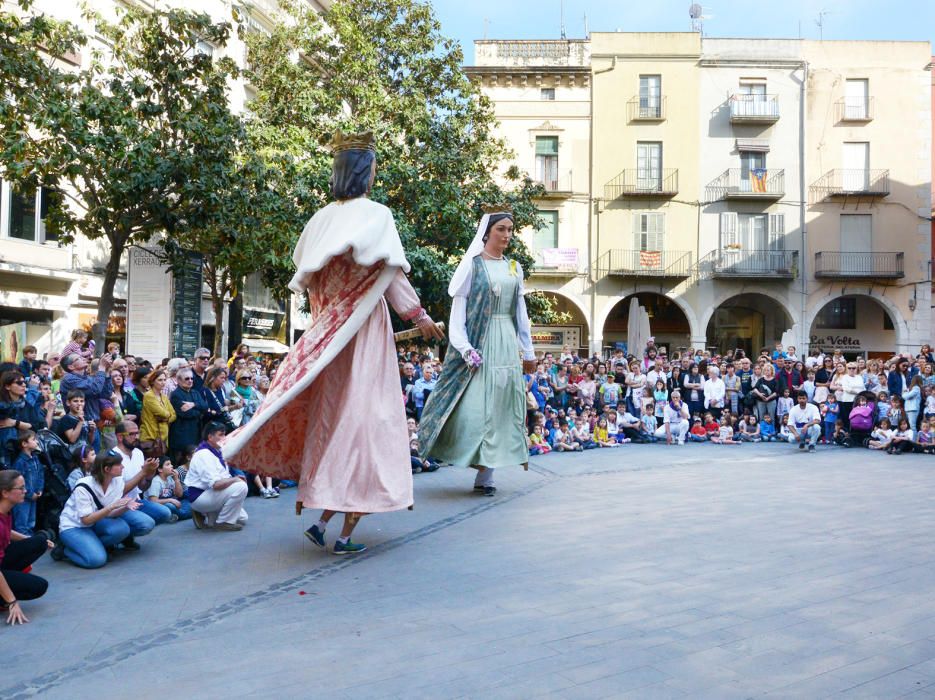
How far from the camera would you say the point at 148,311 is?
10203mm

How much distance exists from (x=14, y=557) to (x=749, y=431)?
45.2 ft

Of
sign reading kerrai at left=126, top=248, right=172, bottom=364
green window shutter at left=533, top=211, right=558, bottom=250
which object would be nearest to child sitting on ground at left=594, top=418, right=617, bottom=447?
sign reading kerrai at left=126, top=248, right=172, bottom=364

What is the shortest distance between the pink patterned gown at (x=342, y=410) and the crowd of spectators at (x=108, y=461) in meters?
1.08

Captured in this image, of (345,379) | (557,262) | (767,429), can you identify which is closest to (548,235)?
(557,262)

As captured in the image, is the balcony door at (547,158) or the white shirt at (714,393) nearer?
the white shirt at (714,393)

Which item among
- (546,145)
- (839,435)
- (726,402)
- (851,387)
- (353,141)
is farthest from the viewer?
(546,145)

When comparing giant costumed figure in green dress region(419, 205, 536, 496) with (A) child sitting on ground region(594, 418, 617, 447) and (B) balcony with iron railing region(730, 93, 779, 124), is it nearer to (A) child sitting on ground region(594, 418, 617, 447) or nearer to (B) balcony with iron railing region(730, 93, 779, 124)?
(A) child sitting on ground region(594, 418, 617, 447)

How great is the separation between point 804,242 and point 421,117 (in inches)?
649

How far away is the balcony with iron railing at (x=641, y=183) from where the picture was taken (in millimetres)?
30641

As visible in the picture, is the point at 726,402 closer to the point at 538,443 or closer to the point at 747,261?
the point at 538,443

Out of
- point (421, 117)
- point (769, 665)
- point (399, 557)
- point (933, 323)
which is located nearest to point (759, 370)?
point (421, 117)

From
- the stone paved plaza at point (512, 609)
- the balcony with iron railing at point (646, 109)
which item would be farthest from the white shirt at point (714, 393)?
the balcony with iron railing at point (646, 109)

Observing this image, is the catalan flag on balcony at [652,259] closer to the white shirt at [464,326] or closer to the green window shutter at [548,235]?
the green window shutter at [548,235]

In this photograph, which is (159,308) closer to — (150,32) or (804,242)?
(150,32)
